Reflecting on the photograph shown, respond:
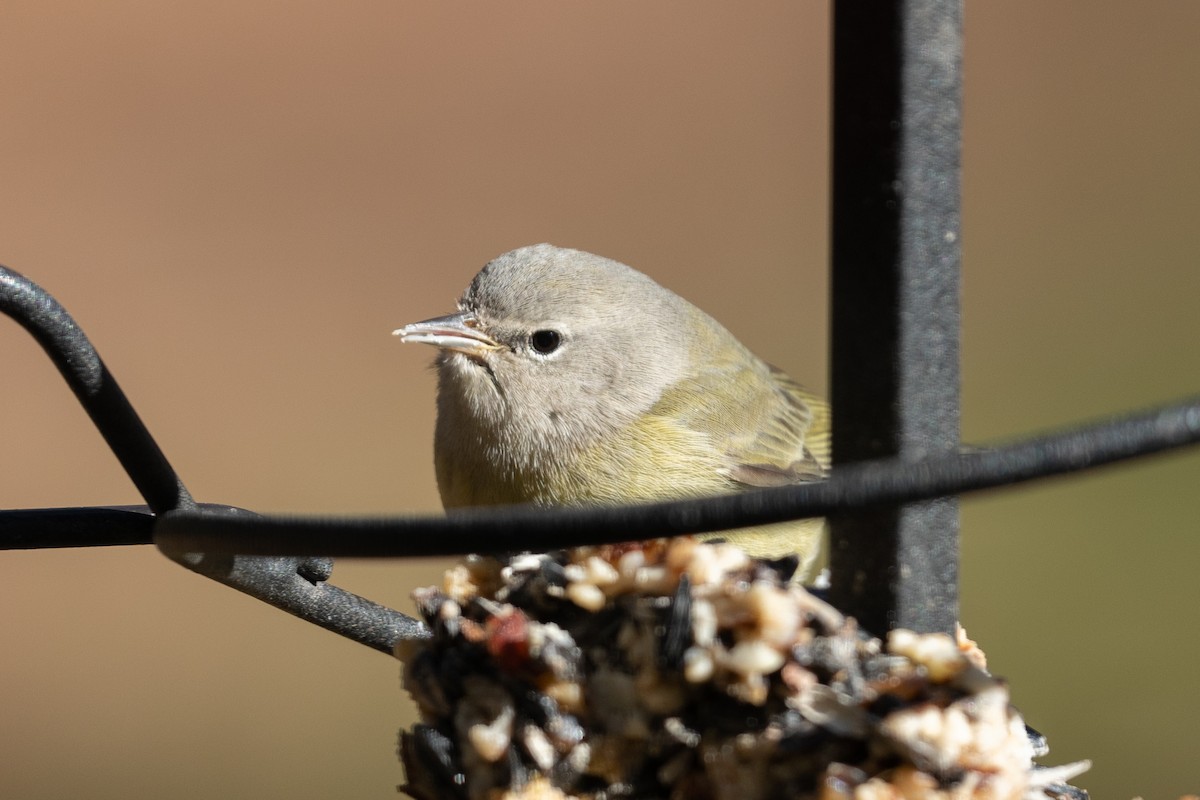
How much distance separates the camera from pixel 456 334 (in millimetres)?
3715

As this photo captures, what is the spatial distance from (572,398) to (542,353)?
153mm

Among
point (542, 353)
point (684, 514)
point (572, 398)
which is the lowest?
point (684, 514)

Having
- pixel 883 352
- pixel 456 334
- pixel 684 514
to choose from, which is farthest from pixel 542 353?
pixel 684 514

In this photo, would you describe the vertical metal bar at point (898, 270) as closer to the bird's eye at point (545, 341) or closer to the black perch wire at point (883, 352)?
the black perch wire at point (883, 352)

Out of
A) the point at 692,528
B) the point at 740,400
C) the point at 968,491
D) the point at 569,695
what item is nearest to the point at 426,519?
the point at 692,528

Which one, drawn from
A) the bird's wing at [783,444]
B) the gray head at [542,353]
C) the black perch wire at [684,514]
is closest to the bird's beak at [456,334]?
the gray head at [542,353]

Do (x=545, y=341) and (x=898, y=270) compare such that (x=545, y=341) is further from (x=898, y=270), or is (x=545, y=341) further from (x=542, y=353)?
(x=898, y=270)

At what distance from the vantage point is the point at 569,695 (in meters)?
1.73

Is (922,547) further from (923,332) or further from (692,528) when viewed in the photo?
(692,528)

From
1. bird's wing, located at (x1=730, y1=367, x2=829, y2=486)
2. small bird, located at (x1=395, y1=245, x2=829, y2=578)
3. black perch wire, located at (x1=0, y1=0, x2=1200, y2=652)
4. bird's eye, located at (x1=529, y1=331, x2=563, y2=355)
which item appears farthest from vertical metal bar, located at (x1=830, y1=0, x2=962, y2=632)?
bird's wing, located at (x1=730, y1=367, x2=829, y2=486)

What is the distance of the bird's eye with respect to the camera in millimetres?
3797

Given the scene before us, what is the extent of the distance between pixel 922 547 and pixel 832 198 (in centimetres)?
45

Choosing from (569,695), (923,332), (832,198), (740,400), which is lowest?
A: (569,695)

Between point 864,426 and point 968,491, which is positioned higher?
point 864,426
